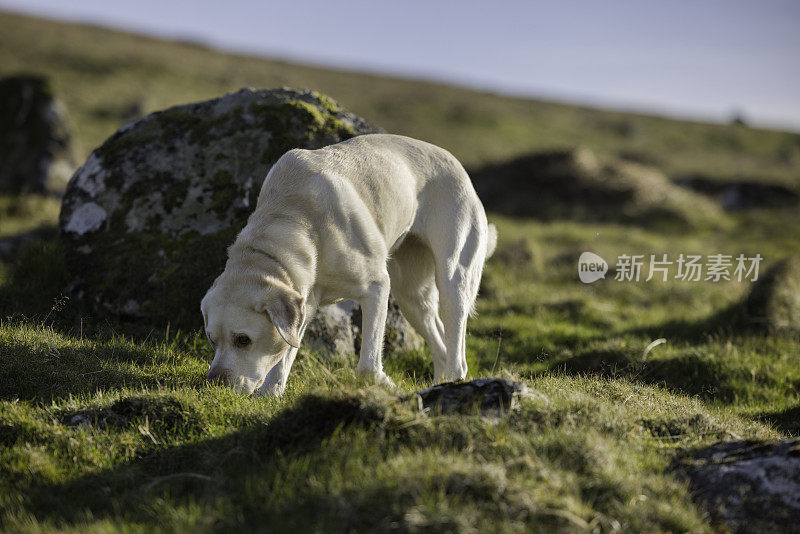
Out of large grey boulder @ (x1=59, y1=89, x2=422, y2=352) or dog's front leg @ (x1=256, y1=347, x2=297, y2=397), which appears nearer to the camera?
dog's front leg @ (x1=256, y1=347, x2=297, y2=397)

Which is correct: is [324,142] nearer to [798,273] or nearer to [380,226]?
[380,226]

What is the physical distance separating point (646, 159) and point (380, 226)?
95.9 ft

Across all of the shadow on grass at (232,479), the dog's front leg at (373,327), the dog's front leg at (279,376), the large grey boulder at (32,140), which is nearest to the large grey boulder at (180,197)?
the dog's front leg at (279,376)

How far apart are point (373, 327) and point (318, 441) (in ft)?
4.09

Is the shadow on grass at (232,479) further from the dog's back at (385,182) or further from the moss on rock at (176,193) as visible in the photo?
the moss on rock at (176,193)

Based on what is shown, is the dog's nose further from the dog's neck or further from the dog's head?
the dog's neck

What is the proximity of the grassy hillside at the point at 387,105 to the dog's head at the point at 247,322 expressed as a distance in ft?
55.0

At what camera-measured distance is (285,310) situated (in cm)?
404

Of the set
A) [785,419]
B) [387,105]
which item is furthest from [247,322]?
[387,105]

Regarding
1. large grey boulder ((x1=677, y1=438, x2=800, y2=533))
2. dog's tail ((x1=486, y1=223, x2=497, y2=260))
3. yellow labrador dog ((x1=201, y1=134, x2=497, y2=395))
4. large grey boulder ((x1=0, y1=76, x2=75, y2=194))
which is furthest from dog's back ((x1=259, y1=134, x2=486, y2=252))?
large grey boulder ((x1=0, y1=76, x2=75, y2=194))

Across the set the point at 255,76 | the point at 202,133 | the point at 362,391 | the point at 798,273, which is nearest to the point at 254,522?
the point at 362,391

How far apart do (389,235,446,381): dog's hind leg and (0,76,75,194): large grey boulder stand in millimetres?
10028

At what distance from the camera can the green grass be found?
2.87 metres

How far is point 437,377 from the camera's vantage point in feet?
17.1
